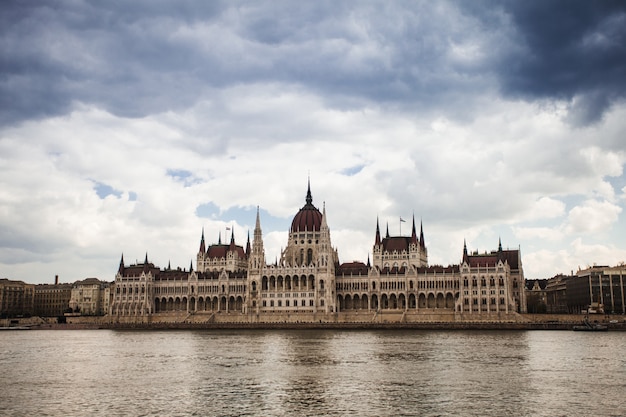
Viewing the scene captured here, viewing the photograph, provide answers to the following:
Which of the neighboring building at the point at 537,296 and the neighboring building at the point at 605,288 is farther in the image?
the neighboring building at the point at 537,296

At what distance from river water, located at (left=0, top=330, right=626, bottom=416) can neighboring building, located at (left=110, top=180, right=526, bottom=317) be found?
58.5 m

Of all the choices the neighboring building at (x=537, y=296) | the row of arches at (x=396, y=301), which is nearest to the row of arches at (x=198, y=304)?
the row of arches at (x=396, y=301)

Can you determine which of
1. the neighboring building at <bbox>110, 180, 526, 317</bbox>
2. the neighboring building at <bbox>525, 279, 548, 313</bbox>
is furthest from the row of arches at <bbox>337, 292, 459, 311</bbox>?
the neighboring building at <bbox>525, 279, 548, 313</bbox>

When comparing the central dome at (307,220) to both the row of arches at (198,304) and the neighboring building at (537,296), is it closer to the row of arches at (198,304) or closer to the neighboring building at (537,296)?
the row of arches at (198,304)

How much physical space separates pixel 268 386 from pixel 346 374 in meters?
7.96

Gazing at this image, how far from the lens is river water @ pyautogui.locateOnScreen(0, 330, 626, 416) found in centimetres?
3759

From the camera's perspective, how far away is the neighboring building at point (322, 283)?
445 feet

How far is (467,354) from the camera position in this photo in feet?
215

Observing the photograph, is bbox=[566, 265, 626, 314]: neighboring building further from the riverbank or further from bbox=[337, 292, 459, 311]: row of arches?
bbox=[337, 292, 459, 311]: row of arches

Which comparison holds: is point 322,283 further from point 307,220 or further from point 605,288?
point 605,288

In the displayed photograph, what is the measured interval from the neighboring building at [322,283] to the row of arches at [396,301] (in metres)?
0.20

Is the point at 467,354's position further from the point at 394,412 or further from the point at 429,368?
the point at 394,412

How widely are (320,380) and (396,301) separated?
97202 millimetres

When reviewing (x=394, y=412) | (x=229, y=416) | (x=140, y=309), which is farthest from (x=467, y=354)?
(x=140, y=309)
